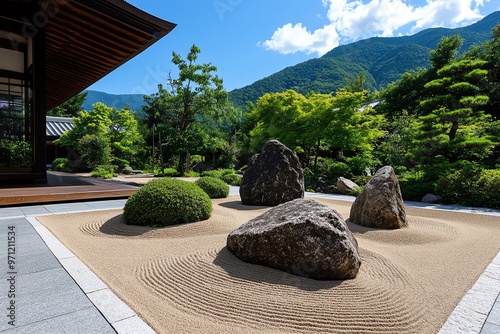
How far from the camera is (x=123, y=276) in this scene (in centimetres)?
260

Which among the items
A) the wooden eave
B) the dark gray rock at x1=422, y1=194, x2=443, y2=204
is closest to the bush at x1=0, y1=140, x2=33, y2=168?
the wooden eave

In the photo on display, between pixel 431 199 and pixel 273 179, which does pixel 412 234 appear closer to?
pixel 273 179

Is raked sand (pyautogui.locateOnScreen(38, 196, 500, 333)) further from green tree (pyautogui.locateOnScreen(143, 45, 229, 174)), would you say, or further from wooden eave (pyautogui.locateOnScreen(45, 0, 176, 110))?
green tree (pyautogui.locateOnScreen(143, 45, 229, 174))

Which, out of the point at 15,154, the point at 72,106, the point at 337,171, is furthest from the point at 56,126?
the point at 337,171

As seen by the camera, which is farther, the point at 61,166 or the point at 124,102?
the point at 124,102

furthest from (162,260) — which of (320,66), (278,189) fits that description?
(320,66)

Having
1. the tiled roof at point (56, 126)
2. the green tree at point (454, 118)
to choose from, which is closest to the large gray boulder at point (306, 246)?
the green tree at point (454, 118)

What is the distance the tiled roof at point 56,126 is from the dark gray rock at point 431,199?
24905 millimetres

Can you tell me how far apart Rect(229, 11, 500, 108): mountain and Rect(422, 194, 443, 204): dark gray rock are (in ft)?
94.3

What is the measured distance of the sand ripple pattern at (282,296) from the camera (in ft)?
6.51

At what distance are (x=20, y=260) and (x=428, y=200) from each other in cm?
983

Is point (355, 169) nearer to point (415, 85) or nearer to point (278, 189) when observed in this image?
point (278, 189)

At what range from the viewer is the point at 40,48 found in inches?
281

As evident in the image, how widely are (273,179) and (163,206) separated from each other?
331 cm
